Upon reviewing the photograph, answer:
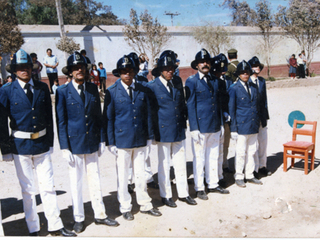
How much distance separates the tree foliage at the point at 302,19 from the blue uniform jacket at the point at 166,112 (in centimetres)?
1527

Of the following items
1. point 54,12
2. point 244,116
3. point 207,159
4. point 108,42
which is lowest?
point 207,159

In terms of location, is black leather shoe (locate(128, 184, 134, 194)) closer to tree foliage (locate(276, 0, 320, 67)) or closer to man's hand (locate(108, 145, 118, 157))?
man's hand (locate(108, 145, 118, 157))

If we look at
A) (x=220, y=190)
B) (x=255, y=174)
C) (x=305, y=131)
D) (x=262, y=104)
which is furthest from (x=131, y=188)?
(x=305, y=131)

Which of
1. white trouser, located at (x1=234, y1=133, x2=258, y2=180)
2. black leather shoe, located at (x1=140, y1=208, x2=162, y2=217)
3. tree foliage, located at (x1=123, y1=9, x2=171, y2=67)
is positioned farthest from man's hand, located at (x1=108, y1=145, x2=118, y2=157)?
tree foliage, located at (x1=123, y1=9, x2=171, y2=67)

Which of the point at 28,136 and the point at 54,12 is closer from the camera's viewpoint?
the point at 28,136

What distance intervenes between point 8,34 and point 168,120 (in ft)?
41.4

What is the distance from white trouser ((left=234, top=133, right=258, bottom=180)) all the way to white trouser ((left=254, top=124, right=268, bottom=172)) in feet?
0.93

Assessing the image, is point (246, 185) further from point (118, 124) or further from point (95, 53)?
point (95, 53)

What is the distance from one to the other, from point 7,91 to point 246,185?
12.9 feet

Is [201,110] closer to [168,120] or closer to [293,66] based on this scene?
[168,120]

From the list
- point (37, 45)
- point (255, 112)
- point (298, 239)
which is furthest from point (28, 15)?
point (298, 239)

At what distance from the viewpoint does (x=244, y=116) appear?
215 inches

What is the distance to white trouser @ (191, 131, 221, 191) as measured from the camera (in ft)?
16.7

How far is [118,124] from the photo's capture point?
439cm
